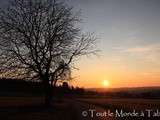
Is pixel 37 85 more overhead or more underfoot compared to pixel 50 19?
more underfoot

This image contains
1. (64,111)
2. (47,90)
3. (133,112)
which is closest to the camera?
(133,112)

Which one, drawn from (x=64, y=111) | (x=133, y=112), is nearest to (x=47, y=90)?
(x=64, y=111)

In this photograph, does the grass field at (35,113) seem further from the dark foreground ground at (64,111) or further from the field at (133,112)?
the field at (133,112)

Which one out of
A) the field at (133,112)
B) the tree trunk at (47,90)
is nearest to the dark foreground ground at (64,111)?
the field at (133,112)

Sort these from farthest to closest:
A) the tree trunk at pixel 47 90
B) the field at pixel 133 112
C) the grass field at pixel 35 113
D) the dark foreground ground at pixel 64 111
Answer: the tree trunk at pixel 47 90
the grass field at pixel 35 113
the dark foreground ground at pixel 64 111
the field at pixel 133 112

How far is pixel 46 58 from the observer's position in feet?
123

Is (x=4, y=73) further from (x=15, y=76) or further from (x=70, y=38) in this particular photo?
(x=70, y=38)

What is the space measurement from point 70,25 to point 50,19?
2.76 m

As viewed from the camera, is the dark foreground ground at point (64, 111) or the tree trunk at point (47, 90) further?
the tree trunk at point (47, 90)

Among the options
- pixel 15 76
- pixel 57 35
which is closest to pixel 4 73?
pixel 15 76

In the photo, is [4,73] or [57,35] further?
[57,35]

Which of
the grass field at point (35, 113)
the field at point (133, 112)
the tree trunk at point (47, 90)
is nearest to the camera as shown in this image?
the field at point (133, 112)

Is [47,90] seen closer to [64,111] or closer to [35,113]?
[64,111]

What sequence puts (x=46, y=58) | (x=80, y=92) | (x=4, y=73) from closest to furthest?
(x=4, y=73)
(x=46, y=58)
(x=80, y=92)
